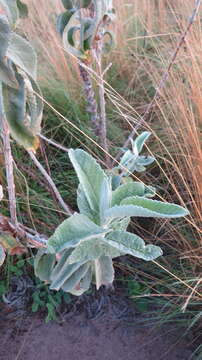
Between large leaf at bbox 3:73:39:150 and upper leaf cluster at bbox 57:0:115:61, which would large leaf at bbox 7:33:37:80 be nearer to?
large leaf at bbox 3:73:39:150

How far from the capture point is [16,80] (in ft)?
2.23

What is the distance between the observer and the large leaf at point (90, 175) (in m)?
0.82

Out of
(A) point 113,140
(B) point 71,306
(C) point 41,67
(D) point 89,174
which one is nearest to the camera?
(D) point 89,174

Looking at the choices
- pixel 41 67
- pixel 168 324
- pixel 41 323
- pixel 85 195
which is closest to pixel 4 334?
pixel 41 323

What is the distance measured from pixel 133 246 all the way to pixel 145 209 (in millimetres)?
106

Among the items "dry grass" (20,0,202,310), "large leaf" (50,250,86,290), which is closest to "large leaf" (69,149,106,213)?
"large leaf" (50,250,86,290)

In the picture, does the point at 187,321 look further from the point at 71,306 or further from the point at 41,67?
Answer: the point at 41,67

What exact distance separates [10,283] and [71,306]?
0.21 m

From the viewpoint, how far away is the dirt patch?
4.01 ft

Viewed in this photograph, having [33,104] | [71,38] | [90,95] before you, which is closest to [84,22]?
[71,38]

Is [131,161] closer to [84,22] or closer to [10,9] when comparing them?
[84,22]

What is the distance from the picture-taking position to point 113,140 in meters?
1.74

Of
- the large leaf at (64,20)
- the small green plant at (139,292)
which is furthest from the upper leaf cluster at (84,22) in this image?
the small green plant at (139,292)

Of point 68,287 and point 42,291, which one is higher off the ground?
point 68,287
